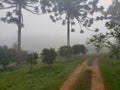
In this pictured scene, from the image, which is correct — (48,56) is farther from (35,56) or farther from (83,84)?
(83,84)

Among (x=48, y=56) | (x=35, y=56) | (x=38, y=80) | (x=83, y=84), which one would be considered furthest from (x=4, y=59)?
(x=83, y=84)

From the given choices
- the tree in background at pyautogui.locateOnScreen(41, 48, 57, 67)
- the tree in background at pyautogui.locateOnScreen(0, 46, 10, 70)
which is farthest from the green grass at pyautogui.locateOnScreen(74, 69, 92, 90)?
the tree in background at pyautogui.locateOnScreen(0, 46, 10, 70)

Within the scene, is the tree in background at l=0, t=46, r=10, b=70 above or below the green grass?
above

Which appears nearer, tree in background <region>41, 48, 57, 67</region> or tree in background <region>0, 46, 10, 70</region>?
tree in background <region>41, 48, 57, 67</region>

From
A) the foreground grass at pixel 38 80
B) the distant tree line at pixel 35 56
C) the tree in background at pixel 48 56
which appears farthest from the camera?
the distant tree line at pixel 35 56

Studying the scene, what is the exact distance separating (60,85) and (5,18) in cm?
4661

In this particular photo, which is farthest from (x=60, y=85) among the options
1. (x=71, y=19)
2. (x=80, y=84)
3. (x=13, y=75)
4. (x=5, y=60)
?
(x=71, y=19)

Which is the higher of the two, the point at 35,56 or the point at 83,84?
the point at 35,56

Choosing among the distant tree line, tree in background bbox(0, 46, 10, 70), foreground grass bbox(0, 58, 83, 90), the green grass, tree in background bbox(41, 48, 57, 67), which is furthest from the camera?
tree in background bbox(0, 46, 10, 70)

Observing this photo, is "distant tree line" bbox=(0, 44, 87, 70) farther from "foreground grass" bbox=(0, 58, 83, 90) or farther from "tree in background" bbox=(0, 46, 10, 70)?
"foreground grass" bbox=(0, 58, 83, 90)

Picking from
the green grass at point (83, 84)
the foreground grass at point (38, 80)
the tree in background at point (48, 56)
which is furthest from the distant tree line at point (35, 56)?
the green grass at point (83, 84)

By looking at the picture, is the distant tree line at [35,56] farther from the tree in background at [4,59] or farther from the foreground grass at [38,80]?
the foreground grass at [38,80]

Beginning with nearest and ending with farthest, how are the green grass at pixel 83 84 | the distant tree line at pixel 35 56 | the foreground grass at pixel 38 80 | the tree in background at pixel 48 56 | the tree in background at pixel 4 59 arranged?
the green grass at pixel 83 84
the foreground grass at pixel 38 80
the tree in background at pixel 48 56
the distant tree line at pixel 35 56
the tree in background at pixel 4 59

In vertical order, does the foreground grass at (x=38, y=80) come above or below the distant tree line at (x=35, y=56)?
below
